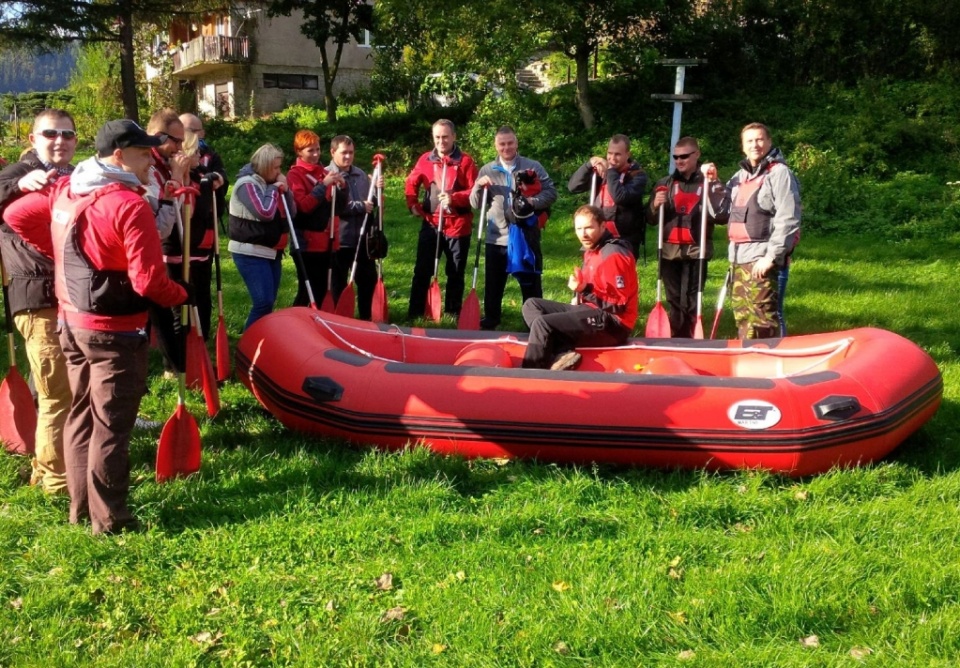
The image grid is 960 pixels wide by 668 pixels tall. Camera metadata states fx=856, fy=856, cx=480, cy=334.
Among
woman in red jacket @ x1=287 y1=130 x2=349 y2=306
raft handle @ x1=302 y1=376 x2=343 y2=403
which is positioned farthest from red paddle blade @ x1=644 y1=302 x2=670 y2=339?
raft handle @ x1=302 y1=376 x2=343 y2=403

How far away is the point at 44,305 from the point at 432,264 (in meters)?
4.35

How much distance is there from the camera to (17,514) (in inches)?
174

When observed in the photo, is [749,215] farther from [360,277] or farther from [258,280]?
[258,280]

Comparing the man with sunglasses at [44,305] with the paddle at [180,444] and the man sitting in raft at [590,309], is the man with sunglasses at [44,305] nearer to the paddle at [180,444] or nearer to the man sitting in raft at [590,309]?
the paddle at [180,444]

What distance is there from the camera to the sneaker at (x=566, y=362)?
5.90 m

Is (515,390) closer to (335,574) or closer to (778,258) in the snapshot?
(335,574)

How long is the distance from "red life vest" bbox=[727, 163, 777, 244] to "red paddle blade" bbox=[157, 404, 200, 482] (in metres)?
4.12

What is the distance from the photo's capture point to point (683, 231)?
723cm

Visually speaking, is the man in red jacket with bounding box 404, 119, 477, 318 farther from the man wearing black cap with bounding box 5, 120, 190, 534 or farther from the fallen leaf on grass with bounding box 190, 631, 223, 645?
the fallen leaf on grass with bounding box 190, 631, 223, 645

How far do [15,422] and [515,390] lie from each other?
301 centimetres

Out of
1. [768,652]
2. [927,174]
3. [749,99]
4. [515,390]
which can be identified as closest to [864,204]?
[927,174]

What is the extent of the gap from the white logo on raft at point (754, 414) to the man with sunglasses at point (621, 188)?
8.93 feet

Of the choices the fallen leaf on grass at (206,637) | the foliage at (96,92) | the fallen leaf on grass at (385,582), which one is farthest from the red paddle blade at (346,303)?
the foliage at (96,92)

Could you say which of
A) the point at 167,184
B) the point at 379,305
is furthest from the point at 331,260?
the point at 167,184
